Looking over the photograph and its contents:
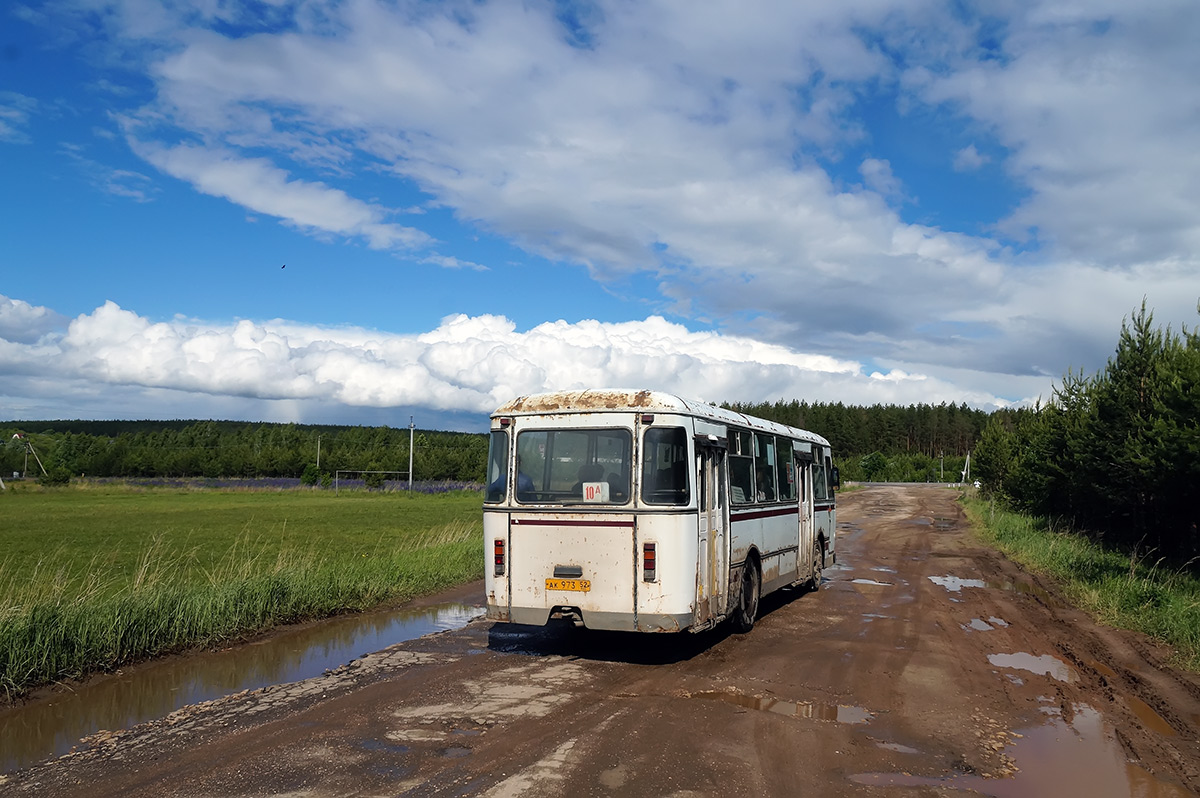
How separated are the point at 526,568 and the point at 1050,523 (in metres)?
25.2

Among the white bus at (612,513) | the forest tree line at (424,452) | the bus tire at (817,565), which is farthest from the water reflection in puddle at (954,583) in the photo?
the forest tree line at (424,452)

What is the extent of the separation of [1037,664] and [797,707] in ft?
13.6

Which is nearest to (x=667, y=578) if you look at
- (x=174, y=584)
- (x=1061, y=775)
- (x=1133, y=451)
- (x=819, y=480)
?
Answer: (x=1061, y=775)

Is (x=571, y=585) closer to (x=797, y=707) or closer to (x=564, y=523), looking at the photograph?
(x=564, y=523)

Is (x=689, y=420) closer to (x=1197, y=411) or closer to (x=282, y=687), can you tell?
(x=282, y=687)

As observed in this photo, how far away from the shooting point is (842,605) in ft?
46.8

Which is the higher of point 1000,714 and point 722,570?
point 722,570

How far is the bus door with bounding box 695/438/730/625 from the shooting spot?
9.74 metres

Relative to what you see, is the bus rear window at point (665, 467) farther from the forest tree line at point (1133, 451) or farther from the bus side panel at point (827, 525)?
the forest tree line at point (1133, 451)

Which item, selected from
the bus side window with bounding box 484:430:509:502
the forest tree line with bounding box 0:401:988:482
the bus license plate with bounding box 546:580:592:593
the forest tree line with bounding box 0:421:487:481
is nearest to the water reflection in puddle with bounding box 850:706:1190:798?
the bus license plate with bounding box 546:580:592:593

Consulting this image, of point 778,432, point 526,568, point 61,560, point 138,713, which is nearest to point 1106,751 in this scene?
point 526,568

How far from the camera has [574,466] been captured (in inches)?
391

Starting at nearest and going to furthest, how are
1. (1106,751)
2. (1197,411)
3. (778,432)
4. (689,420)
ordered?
(1106,751) → (689,420) → (778,432) → (1197,411)

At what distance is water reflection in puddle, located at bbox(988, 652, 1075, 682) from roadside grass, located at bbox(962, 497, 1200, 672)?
4.62 feet
